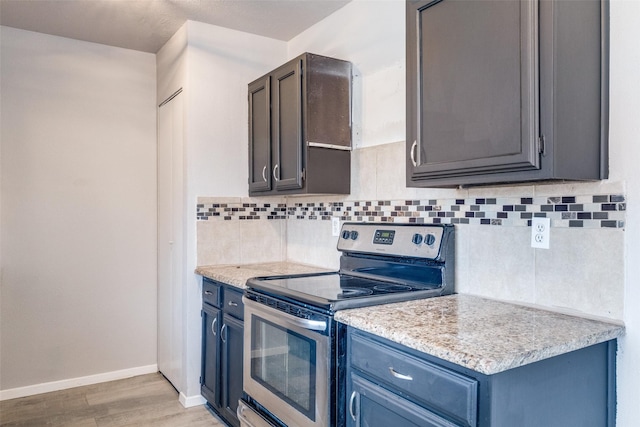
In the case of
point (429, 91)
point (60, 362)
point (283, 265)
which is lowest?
point (60, 362)

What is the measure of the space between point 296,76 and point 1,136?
6.71 ft

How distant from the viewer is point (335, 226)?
9.00 ft

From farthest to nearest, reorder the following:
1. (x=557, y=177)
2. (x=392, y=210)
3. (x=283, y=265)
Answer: (x=283, y=265) < (x=392, y=210) < (x=557, y=177)

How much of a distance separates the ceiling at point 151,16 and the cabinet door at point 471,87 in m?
1.16

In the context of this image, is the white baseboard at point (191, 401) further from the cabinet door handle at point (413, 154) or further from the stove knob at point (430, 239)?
the cabinet door handle at point (413, 154)

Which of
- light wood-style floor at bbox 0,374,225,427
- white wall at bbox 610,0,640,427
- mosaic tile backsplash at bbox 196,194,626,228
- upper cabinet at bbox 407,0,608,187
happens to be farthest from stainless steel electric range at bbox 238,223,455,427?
light wood-style floor at bbox 0,374,225,427

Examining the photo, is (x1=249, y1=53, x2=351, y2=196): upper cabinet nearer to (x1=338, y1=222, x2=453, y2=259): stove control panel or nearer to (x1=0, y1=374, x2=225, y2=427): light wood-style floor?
(x1=338, y1=222, x2=453, y2=259): stove control panel

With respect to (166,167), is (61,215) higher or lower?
lower

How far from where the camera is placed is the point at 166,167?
332cm

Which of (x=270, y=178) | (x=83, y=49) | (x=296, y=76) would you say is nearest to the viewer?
(x=296, y=76)

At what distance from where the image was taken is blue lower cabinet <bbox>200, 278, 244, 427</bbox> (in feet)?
8.06

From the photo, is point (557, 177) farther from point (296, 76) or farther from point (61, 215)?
point (61, 215)

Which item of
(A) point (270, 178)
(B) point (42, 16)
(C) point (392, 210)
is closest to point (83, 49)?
(B) point (42, 16)

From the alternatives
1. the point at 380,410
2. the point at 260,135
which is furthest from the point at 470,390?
the point at 260,135
